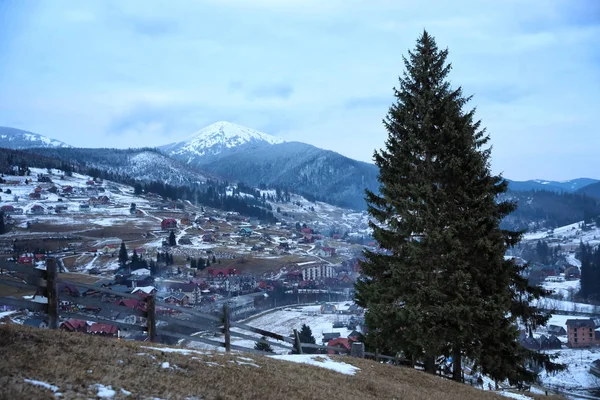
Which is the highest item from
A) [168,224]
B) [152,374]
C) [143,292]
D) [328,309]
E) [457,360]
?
[152,374]

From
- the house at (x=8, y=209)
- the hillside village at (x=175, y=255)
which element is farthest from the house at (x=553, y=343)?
the house at (x=8, y=209)

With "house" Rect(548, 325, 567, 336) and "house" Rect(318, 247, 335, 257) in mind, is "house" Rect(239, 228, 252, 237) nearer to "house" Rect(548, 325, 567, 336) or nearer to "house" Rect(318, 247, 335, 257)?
"house" Rect(318, 247, 335, 257)

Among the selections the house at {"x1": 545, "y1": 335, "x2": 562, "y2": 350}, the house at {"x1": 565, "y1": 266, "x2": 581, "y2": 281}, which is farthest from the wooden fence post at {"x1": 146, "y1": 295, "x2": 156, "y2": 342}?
the house at {"x1": 565, "y1": 266, "x2": 581, "y2": 281}

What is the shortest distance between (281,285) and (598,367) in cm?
6442

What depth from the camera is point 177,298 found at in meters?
77.3

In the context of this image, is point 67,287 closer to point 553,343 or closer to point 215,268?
point 553,343

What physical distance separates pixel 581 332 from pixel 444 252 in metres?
81.8

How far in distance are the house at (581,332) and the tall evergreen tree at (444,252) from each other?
74.8m

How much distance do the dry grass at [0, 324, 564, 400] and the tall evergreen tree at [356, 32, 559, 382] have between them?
4302 millimetres

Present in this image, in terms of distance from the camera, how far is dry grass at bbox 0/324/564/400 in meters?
6.89

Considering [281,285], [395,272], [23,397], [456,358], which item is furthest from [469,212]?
[281,285]

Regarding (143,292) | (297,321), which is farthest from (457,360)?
(297,321)

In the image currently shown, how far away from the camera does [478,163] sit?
54.4 feet

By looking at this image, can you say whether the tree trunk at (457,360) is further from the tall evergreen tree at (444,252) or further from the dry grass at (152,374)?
the dry grass at (152,374)
